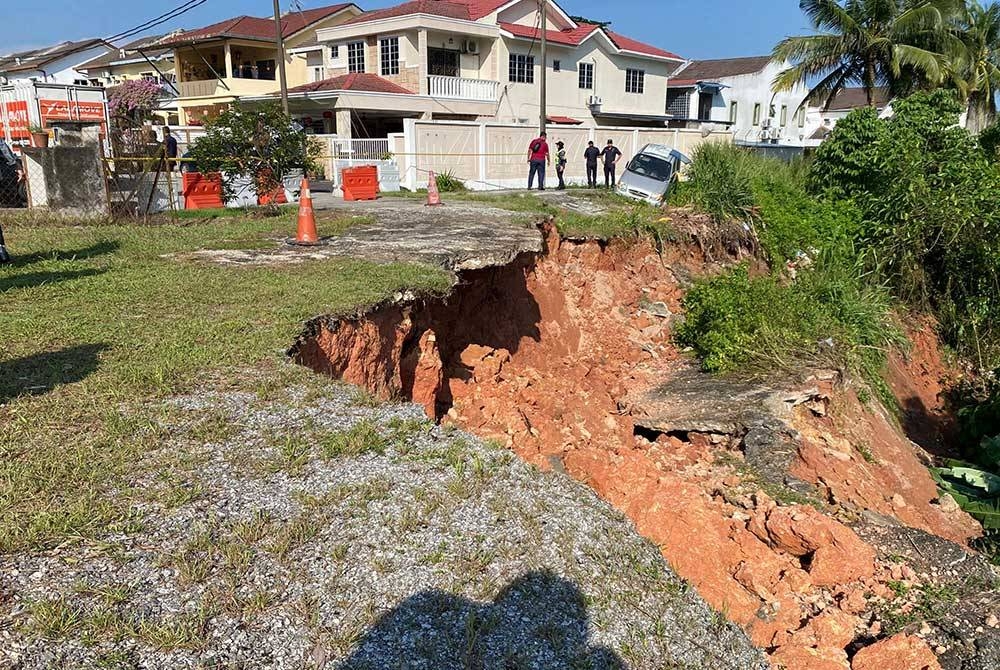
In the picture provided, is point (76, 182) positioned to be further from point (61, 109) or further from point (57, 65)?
point (57, 65)

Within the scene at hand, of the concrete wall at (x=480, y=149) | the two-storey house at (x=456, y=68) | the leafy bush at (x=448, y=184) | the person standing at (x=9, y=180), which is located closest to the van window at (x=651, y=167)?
the concrete wall at (x=480, y=149)

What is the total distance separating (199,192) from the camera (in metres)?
15.4

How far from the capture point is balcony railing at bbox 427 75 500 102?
2866 cm

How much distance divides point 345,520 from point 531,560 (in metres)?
0.92

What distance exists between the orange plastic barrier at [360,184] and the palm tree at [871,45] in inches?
576

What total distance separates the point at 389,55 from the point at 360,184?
13.1 meters

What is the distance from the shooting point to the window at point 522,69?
3106cm

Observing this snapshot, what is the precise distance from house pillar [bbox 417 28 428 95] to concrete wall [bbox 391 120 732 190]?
650cm

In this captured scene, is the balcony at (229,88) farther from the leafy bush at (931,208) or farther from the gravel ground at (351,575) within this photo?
the gravel ground at (351,575)

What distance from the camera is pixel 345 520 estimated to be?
3727 mm

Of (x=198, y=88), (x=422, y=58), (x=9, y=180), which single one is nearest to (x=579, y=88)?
(x=422, y=58)

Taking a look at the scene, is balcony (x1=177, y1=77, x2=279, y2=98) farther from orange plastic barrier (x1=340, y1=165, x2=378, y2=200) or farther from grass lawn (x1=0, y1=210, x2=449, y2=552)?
grass lawn (x1=0, y1=210, x2=449, y2=552)

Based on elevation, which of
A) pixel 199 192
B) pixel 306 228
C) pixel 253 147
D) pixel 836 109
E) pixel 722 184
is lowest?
pixel 306 228

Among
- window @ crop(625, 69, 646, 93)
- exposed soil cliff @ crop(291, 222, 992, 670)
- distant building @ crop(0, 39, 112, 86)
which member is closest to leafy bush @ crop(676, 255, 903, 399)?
exposed soil cliff @ crop(291, 222, 992, 670)
